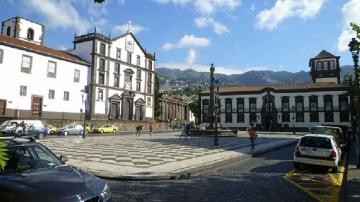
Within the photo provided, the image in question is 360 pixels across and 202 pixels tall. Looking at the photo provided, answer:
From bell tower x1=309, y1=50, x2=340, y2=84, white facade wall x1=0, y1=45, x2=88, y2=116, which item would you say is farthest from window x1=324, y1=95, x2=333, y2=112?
white facade wall x1=0, y1=45, x2=88, y2=116

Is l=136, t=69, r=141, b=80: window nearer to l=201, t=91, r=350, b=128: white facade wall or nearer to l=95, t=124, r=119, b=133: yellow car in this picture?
l=95, t=124, r=119, b=133: yellow car

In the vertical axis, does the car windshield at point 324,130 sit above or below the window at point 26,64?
below

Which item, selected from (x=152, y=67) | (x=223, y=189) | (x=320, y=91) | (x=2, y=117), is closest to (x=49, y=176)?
(x=223, y=189)

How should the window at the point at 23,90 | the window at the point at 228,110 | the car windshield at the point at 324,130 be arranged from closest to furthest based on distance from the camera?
the car windshield at the point at 324,130 < the window at the point at 23,90 < the window at the point at 228,110

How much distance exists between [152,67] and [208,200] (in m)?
65.1

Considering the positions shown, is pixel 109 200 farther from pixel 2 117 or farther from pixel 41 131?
pixel 2 117

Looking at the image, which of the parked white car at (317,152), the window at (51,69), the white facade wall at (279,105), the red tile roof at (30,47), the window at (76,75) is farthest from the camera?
the white facade wall at (279,105)

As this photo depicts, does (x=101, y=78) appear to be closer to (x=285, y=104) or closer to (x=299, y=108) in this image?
(x=285, y=104)

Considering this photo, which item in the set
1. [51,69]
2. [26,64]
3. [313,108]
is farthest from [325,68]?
[26,64]

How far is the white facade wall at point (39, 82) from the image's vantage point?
42.7 meters

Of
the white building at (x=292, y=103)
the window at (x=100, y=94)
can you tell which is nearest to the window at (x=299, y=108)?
the white building at (x=292, y=103)

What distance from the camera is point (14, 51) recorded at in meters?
43.4

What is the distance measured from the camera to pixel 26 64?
45.2m

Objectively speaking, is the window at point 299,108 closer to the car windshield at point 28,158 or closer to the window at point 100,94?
the window at point 100,94
